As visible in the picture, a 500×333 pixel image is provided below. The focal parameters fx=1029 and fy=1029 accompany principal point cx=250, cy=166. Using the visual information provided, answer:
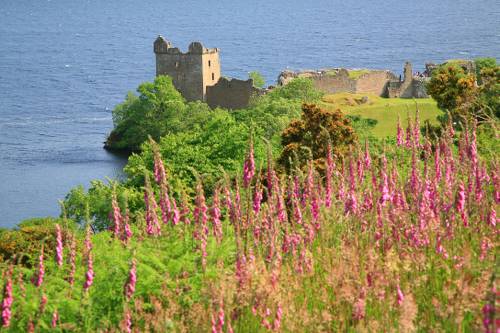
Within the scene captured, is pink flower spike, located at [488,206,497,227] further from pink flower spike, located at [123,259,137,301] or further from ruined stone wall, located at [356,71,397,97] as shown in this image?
ruined stone wall, located at [356,71,397,97]

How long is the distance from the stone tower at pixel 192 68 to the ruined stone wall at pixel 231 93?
121cm

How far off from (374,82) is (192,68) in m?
19.1

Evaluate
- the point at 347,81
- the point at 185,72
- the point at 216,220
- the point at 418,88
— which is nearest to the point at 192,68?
the point at 185,72

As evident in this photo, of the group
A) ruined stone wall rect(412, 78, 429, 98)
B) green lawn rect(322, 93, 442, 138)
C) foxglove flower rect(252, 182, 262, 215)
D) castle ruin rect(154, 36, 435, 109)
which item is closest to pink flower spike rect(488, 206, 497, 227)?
foxglove flower rect(252, 182, 262, 215)

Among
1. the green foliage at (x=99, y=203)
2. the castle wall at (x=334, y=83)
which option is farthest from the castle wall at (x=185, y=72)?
the green foliage at (x=99, y=203)

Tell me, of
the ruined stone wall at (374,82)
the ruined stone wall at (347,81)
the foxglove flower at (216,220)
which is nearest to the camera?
the foxglove flower at (216,220)

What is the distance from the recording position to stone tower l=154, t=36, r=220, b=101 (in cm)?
10312

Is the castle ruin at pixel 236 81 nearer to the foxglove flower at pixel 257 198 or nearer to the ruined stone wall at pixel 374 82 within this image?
the ruined stone wall at pixel 374 82

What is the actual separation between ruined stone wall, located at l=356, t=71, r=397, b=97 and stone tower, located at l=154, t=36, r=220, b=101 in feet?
53.7

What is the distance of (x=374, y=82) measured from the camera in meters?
96.4

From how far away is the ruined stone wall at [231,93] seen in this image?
95.9 m

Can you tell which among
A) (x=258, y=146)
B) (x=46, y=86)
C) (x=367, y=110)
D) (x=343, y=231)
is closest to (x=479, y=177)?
(x=343, y=231)

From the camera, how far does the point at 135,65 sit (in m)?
176

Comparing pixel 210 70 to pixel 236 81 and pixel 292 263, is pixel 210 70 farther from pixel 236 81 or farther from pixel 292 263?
pixel 292 263
